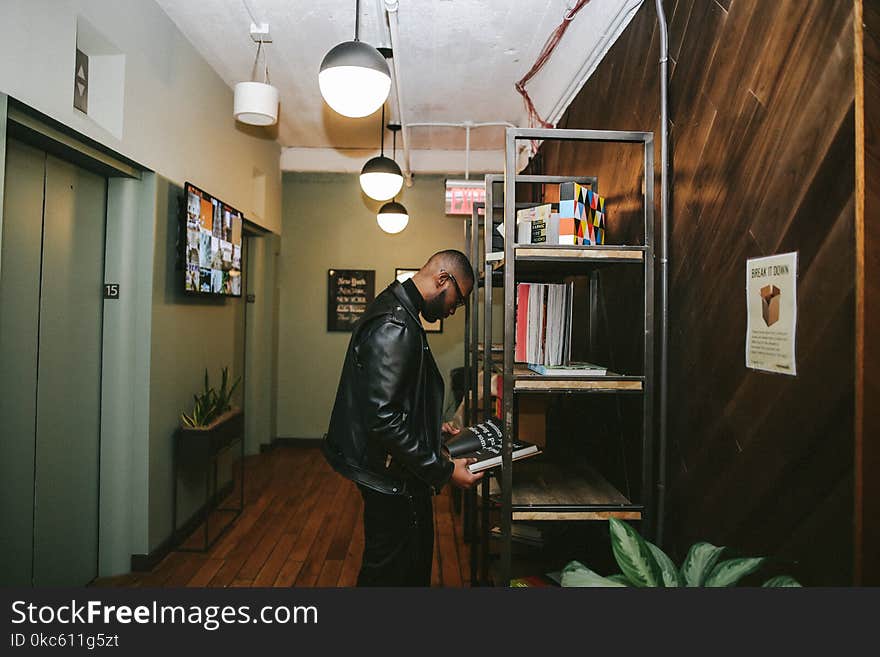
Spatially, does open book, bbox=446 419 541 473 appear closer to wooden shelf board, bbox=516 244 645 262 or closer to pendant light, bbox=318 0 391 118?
wooden shelf board, bbox=516 244 645 262

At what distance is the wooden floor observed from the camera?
9.32 feet

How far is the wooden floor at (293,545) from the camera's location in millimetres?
2842

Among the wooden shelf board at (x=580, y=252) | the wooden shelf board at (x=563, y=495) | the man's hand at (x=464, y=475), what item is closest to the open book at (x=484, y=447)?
the man's hand at (x=464, y=475)

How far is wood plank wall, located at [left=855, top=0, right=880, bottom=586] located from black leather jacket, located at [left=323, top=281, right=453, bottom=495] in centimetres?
120

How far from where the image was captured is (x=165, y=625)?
3.23ft

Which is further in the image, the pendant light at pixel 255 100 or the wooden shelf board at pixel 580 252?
the pendant light at pixel 255 100

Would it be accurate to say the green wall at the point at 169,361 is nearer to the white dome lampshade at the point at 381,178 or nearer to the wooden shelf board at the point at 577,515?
the white dome lampshade at the point at 381,178

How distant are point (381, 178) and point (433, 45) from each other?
0.96 metres

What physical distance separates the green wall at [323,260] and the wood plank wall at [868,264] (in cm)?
471

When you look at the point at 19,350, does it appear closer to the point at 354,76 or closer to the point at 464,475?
the point at 354,76

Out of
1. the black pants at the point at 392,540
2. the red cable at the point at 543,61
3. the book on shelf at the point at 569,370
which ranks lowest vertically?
the black pants at the point at 392,540

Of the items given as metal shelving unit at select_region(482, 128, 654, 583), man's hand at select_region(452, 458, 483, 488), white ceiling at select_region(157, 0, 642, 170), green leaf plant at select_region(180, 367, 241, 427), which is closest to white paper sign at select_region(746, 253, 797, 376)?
metal shelving unit at select_region(482, 128, 654, 583)

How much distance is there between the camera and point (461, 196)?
5.06m

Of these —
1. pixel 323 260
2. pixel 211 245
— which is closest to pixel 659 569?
pixel 211 245
